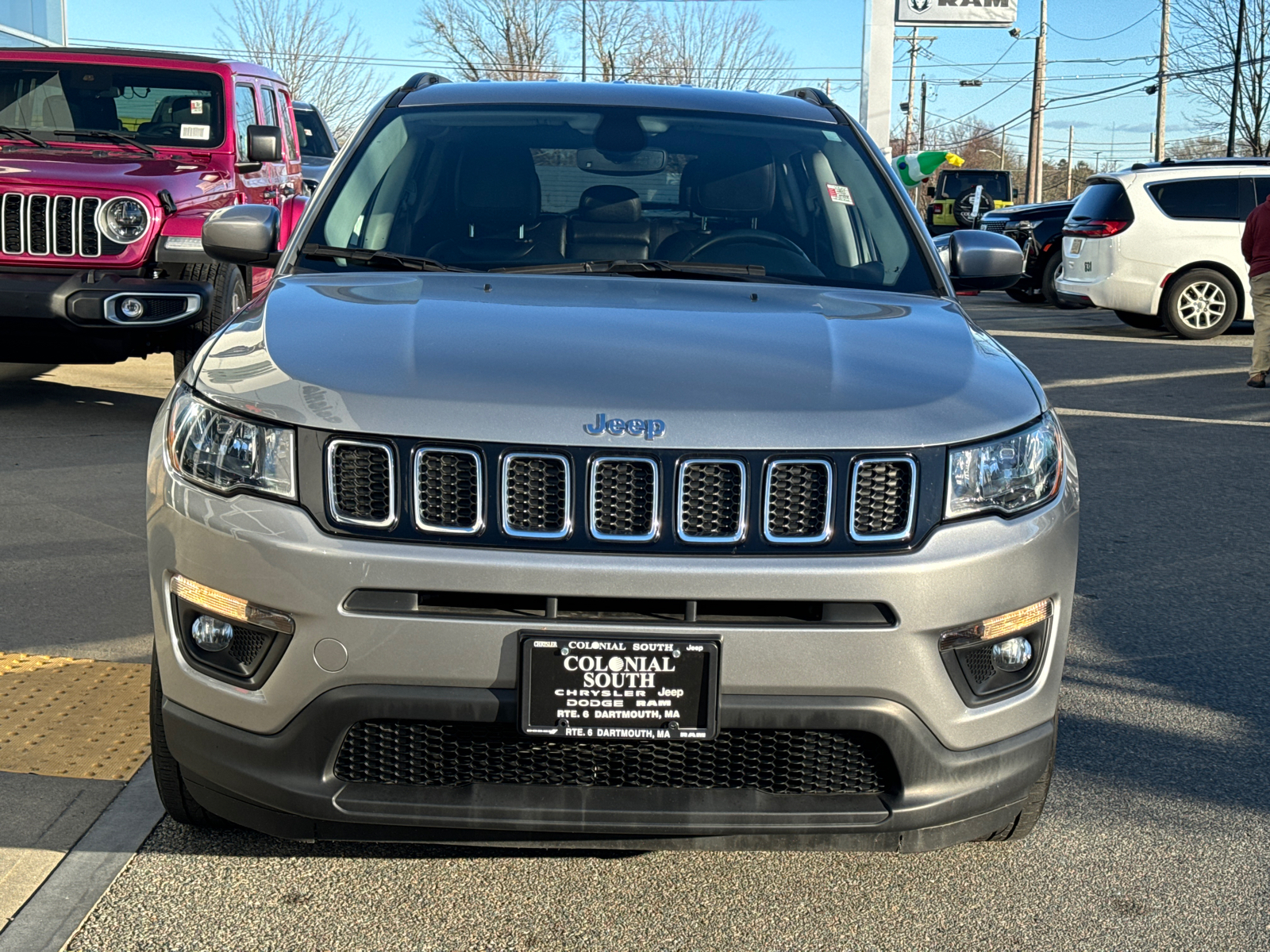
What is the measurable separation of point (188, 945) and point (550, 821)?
2.57ft

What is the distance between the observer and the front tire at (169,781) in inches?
114

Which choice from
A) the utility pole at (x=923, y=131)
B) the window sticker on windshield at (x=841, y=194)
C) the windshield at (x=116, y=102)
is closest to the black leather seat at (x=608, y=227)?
the window sticker on windshield at (x=841, y=194)

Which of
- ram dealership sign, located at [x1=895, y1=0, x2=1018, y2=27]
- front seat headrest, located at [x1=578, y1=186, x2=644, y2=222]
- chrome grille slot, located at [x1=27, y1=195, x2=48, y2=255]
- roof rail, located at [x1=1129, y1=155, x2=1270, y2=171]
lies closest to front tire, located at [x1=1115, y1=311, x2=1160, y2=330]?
roof rail, located at [x1=1129, y1=155, x2=1270, y2=171]

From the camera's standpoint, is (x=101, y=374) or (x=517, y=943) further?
(x=101, y=374)

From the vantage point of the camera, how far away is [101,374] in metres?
10.6

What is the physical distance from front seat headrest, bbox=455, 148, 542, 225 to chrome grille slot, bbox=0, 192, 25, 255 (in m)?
4.73

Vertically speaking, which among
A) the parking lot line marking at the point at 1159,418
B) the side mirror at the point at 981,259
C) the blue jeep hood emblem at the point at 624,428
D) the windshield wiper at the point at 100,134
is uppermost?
the windshield wiper at the point at 100,134

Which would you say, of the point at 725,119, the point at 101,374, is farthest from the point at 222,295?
the point at 725,119

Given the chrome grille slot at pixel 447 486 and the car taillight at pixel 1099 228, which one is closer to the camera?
the chrome grille slot at pixel 447 486

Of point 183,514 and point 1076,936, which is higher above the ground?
point 183,514

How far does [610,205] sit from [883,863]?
1.97 meters

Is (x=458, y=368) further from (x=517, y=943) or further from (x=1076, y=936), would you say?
(x=1076, y=936)

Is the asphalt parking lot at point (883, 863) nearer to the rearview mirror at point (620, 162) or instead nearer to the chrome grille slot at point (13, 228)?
the rearview mirror at point (620, 162)

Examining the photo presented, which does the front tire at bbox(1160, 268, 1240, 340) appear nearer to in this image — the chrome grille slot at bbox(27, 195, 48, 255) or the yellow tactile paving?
the chrome grille slot at bbox(27, 195, 48, 255)
